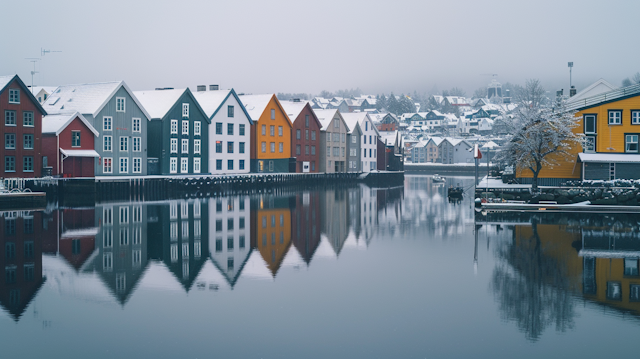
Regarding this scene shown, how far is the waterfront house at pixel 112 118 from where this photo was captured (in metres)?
65.2

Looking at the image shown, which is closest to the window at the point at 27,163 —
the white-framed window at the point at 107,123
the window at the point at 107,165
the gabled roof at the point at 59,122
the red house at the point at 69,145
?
the red house at the point at 69,145

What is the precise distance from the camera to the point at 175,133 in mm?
73812

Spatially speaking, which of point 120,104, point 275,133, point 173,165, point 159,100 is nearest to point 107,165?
point 120,104

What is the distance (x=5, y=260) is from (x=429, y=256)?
17.6m

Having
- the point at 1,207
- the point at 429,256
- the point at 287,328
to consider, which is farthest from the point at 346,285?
the point at 1,207

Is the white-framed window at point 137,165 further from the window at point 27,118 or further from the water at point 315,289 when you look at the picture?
the water at point 315,289

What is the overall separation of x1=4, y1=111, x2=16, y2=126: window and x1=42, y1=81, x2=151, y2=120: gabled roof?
26.2 feet

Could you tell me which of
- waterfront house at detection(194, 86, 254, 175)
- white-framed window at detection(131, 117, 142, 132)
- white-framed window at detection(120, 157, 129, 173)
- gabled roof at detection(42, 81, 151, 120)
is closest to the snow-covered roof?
white-framed window at detection(131, 117, 142, 132)

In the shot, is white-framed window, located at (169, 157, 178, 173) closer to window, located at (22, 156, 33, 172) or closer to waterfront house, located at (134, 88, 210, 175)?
waterfront house, located at (134, 88, 210, 175)

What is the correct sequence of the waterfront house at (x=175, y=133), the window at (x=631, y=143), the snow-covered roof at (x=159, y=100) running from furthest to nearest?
the snow-covered roof at (x=159, y=100) → the waterfront house at (x=175, y=133) → the window at (x=631, y=143)

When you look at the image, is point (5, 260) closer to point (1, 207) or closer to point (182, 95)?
point (1, 207)

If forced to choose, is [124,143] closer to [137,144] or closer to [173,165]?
[137,144]

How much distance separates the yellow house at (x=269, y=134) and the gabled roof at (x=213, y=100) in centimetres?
233

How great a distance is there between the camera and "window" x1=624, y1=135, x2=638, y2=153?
6006 cm
